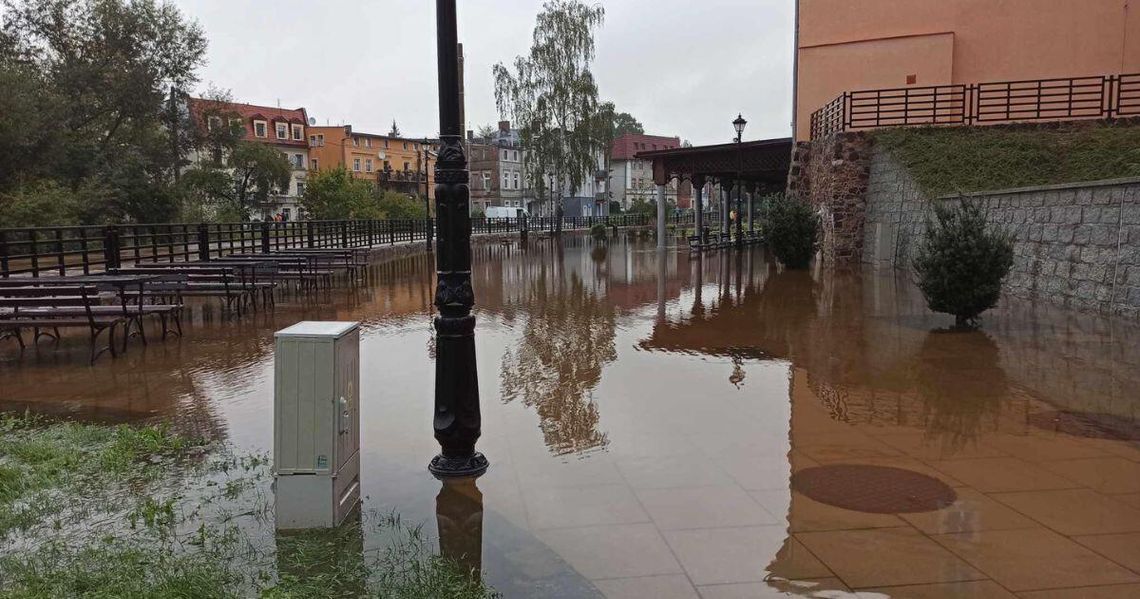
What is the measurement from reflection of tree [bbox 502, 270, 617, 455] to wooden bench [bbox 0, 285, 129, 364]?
4744 millimetres

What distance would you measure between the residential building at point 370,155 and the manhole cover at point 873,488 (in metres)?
71.0

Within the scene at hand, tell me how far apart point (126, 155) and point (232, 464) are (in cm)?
3740

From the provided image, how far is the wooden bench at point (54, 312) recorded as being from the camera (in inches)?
359

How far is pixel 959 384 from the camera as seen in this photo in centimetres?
745

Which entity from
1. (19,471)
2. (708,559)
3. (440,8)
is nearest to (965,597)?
(708,559)

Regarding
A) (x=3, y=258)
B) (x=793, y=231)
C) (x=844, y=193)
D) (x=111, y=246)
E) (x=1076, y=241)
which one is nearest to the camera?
(x=1076, y=241)

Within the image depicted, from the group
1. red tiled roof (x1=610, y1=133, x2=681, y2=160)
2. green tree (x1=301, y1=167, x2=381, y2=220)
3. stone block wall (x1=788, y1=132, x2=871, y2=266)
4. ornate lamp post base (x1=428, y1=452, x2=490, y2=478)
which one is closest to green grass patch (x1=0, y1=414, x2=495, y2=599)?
ornate lamp post base (x1=428, y1=452, x2=490, y2=478)

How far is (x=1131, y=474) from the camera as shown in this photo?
16.0 ft

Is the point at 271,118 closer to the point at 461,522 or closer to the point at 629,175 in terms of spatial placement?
the point at 629,175

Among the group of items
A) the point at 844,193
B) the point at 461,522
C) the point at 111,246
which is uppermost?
the point at 844,193

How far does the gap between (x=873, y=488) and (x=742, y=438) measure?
4.19ft

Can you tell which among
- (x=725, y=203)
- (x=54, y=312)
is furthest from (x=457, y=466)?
(x=725, y=203)

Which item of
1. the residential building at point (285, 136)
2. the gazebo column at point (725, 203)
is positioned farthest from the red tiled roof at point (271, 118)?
the gazebo column at point (725, 203)

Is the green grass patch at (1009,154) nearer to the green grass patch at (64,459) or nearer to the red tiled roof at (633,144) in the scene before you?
the green grass patch at (64,459)
